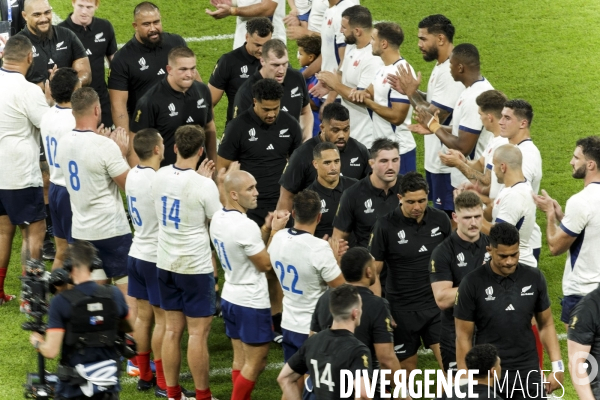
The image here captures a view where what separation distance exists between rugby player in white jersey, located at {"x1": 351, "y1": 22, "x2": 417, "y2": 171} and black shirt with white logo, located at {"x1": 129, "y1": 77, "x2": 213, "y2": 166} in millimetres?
1649

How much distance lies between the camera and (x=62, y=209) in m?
9.63

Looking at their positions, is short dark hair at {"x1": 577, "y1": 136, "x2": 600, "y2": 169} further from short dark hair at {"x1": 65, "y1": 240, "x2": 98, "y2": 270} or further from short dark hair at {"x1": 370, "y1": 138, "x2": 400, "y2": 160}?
short dark hair at {"x1": 65, "y1": 240, "x2": 98, "y2": 270}

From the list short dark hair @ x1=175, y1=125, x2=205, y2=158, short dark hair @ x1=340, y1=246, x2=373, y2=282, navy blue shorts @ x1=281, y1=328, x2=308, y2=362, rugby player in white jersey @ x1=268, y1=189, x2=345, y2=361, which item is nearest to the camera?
short dark hair @ x1=340, y1=246, x2=373, y2=282

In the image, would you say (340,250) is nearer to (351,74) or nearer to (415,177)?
(415,177)

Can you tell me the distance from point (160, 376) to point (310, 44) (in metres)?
4.92

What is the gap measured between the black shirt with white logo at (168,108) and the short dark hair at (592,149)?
150 inches

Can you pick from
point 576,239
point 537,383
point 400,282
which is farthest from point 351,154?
point 537,383

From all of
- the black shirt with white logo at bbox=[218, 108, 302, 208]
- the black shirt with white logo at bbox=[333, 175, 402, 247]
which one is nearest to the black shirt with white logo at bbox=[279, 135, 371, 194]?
the black shirt with white logo at bbox=[218, 108, 302, 208]

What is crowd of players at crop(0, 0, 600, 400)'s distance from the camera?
7.33m

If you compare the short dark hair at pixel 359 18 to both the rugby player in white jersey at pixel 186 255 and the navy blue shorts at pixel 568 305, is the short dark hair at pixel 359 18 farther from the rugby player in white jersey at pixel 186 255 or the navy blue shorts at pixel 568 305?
the navy blue shorts at pixel 568 305

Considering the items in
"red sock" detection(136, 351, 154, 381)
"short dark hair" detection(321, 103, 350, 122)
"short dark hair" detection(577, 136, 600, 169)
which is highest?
"short dark hair" detection(577, 136, 600, 169)

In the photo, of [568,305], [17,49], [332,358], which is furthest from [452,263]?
[17,49]

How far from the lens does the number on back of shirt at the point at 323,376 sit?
6.51 metres

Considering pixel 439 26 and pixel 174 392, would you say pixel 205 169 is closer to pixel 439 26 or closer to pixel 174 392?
pixel 174 392
